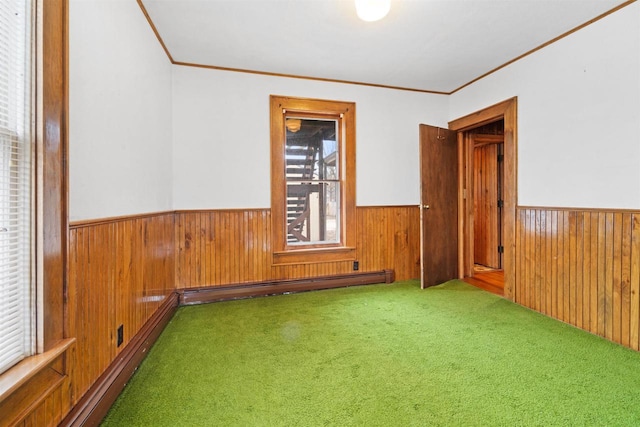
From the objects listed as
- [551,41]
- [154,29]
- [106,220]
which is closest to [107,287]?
[106,220]

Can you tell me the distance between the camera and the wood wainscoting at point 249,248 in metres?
3.18

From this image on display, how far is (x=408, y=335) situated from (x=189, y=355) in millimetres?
1593

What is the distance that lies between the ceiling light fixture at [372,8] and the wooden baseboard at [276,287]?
2.63 meters

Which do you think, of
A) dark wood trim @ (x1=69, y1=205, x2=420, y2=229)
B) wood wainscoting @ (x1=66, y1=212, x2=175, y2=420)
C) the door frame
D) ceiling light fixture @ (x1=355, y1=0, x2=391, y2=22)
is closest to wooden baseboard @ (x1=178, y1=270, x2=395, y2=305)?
wood wainscoting @ (x1=66, y1=212, x2=175, y2=420)

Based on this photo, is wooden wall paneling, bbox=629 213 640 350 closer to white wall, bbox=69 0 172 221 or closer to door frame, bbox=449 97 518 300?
door frame, bbox=449 97 518 300

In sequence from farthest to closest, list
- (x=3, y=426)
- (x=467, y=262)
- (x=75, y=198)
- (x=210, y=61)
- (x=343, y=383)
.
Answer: (x=467, y=262) → (x=210, y=61) → (x=343, y=383) → (x=75, y=198) → (x=3, y=426)

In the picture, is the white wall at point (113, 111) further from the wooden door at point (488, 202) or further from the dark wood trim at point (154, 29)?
the wooden door at point (488, 202)

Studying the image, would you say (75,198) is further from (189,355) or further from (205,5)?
(205,5)

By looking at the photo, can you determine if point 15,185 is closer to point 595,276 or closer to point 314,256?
point 314,256

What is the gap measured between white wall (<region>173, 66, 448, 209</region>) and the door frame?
86cm

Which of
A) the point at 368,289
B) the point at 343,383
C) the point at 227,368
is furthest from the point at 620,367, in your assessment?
the point at 227,368

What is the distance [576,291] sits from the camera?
2.53 meters

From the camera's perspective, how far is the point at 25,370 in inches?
40.4

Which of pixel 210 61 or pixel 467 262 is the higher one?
pixel 210 61
